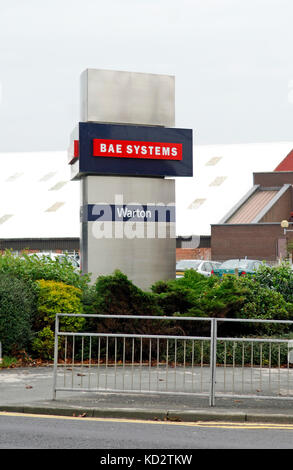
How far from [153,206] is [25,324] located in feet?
16.9

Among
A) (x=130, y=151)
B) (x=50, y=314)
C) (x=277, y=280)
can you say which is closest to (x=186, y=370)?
(x=50, y=314)

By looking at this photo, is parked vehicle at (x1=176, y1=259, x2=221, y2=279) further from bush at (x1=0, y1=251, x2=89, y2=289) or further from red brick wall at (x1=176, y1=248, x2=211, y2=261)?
bush at (x1=0, y1=251, x2=89, y2=289)

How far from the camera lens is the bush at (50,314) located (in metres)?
13.4

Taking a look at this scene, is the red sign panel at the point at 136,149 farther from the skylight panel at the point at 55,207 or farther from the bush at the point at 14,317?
the skylight panel at the point at 55,207

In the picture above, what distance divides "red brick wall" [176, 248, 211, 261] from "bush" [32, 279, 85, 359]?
38726 mm

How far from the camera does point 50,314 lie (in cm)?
1362

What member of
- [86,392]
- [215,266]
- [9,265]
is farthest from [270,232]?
[86,392]

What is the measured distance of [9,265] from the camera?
14.6 meters

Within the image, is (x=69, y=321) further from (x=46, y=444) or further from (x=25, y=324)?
(x=46, y=444)

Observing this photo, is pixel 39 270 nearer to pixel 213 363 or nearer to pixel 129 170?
pixel 129 170

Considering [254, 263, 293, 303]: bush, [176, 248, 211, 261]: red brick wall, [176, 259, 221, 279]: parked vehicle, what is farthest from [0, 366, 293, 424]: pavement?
[176, 248, 211, 261]: red brick wall

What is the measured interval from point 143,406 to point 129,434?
131 cm

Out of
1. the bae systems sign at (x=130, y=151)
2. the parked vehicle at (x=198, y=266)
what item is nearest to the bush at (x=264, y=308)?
the bae systems sign at (x=130, y=151)

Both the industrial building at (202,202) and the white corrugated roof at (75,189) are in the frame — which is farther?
the white corrugated roof at (75,189)
